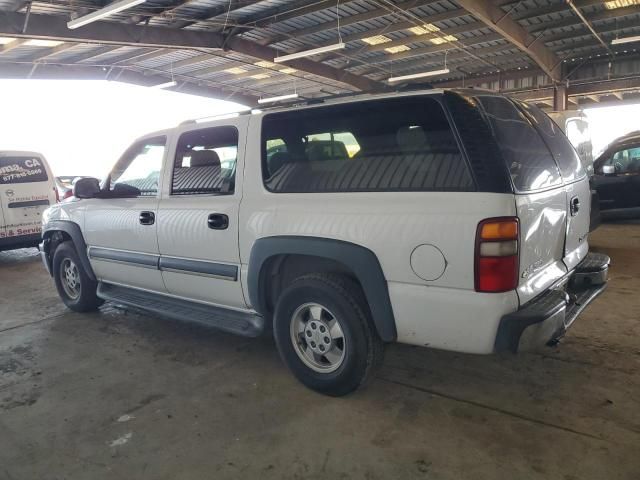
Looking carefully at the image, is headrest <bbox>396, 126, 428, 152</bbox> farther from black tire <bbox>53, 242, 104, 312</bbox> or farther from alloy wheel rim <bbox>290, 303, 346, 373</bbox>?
black tire <bbox>53, 242, 104, 312</bbox>

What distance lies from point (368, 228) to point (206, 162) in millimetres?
1530

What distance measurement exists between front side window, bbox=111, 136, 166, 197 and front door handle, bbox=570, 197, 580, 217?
2.96m

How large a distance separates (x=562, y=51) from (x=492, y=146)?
14590 millimetres

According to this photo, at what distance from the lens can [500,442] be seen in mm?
2428

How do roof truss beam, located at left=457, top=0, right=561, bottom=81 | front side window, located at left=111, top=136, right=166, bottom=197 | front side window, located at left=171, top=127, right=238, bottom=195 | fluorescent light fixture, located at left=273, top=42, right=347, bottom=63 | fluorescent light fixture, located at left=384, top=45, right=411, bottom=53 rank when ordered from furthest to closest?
1. fluorescent light fixture, located at left=384, top=45, right=411, bottom=53
2. fluorescent light fixture, located at left=273, top=42, right=347, bottom=63
3. roof truss beam, located at left=457, top=0, right=561, bottom=81
4. front side window, located at left=111, top=136, right=166, bottom=197
5. front side window, located at left=171, top=127, right=238, bottom=195

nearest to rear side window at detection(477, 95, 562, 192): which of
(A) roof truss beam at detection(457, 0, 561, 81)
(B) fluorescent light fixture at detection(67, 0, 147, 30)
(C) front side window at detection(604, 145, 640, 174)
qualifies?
(B) fluorescent light fixture at detection(67, 0, 147, 30)

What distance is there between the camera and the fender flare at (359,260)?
102 inches

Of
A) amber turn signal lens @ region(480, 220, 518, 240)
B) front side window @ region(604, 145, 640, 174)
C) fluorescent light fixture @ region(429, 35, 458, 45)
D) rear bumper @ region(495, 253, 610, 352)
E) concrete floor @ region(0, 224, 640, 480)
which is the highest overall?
fluorescent light fixture @ region(429, 35, 458, 45)

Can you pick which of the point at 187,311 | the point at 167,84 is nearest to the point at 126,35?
the point at 167,84

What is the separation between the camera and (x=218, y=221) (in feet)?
10.8

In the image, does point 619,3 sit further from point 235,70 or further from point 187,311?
point 187,311

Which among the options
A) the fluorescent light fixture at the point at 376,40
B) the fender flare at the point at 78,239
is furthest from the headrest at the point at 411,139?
the fluorescent light fixture at the point at 376,40

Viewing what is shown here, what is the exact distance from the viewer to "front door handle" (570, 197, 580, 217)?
2.97 m

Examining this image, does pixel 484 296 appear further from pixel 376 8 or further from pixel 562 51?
pixel 562 51
